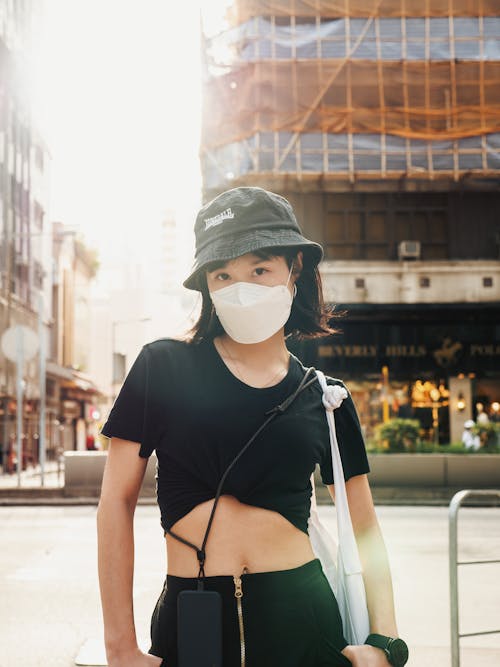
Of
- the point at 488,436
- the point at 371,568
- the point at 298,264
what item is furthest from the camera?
the point at 488,436

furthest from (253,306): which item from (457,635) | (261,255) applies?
(457,635)

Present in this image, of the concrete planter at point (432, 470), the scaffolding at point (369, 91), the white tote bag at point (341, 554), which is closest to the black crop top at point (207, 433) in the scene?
the white tote bag at point (341, 554)

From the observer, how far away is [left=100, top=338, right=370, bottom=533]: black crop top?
80.6 inches

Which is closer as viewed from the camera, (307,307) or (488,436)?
(307,307)

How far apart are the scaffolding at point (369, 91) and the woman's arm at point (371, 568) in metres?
26.2

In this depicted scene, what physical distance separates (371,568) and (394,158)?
1070 inches

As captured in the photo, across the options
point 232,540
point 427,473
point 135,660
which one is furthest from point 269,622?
point 427,473

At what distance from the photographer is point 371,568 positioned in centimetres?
228

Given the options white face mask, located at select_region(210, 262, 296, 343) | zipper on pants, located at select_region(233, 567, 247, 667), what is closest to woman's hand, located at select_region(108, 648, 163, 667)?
zipper on pants, located at select_region(233, 567, 247, 667)

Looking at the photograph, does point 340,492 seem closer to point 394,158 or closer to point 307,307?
point 307,307

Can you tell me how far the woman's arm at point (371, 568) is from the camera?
2135 mm

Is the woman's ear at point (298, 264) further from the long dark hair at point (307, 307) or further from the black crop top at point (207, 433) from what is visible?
the black crop top at point (207, 433)

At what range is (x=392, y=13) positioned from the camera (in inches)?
1112

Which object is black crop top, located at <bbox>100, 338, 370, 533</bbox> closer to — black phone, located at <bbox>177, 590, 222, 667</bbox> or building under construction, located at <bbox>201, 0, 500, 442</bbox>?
black phone, located at <bbox>177, 590, 222, 667</bbox>
